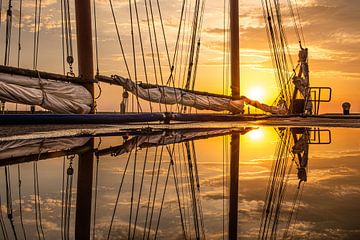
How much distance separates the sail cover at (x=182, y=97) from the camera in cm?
1200

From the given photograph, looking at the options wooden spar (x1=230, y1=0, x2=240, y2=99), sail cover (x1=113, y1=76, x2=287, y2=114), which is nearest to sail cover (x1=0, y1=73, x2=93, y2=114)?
sail cover (x1=113, y1=76, x2=287, y2=114)

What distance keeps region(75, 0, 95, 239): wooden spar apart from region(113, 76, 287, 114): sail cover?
0.89 meters

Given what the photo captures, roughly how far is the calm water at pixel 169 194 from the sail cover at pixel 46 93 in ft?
7.36

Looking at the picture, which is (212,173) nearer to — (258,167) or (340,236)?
(258,167)

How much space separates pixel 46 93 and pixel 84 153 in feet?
12.0

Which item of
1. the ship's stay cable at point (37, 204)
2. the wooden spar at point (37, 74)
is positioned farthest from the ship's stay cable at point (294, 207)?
the wooden spar at point (37, 74)

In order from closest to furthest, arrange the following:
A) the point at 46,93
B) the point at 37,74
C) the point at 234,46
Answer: the point at 37,74
the point at 46,93
the point at 234,46

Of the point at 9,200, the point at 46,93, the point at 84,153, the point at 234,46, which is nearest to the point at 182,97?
the point at 46,93

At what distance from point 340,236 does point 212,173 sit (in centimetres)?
243

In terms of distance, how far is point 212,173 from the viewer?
4.46 metres

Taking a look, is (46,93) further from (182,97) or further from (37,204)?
(182,97)

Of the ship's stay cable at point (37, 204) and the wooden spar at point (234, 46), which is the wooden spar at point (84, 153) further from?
the wooden spar at point (234, 46)

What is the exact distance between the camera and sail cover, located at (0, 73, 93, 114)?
7625 mm

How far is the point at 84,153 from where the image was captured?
498 cm
